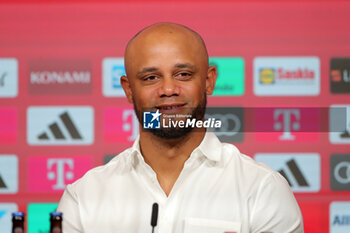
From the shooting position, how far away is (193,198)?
1.58m

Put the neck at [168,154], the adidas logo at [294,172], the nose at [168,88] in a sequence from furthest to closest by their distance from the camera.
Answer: the adidas logo at [294,172] → the neck at [168,154] → the nose at [168,88]

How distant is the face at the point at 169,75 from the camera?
1.50 m

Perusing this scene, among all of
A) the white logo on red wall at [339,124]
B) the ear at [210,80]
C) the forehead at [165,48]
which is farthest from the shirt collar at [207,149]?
the white logo on red wall at [339,124]

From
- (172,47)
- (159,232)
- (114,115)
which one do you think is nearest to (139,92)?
(172,47)

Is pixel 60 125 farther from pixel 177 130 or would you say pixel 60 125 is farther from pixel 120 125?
pixel 177 130

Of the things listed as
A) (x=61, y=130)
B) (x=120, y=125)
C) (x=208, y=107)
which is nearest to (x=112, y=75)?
(x=120, y=125)

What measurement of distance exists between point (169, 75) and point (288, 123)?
92cm

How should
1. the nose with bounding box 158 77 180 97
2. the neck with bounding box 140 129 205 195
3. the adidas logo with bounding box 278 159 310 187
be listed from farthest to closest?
the adidas logo with bounding box 278 159 310 187 < the neck with bounding box 140 129 205 195 < the nose with bounding box 158 77 180 97

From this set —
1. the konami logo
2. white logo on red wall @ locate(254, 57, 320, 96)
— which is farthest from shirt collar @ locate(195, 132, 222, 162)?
the konami logo

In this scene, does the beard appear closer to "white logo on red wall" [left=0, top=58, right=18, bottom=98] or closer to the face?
the face

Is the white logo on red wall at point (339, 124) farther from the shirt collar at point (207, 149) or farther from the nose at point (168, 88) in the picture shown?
the nose at point (168, 88)

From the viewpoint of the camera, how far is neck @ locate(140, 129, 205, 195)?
62.6 inches

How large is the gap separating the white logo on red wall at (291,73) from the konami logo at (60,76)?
719 millimetres

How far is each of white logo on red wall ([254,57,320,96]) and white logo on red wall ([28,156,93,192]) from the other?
0.83 metres
